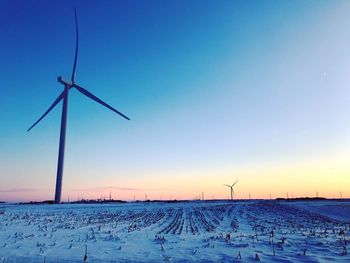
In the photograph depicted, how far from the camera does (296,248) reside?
11.4m

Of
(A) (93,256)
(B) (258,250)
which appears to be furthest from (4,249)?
(B) (258,250)

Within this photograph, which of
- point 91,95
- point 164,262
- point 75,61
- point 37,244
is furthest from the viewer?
point 75,61

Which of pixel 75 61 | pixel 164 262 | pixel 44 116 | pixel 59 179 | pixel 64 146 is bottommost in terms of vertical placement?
pixel 164 262

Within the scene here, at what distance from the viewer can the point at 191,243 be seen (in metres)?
13.4

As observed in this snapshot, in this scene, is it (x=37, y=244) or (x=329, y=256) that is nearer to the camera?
(x=329, y=256)

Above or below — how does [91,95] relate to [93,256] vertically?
above

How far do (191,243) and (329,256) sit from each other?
5.36 m

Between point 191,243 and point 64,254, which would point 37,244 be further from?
point 191,243

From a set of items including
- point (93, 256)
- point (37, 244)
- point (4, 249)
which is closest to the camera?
point (93, 256)

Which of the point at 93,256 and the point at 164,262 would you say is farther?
the point at 93,256

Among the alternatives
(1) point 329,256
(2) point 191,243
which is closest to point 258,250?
(1) point 329,256

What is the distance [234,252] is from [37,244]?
7.93m

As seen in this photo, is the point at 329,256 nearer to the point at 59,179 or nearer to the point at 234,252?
the point at 234,252

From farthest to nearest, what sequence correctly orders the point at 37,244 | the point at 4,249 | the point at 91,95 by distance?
the point at 91,95, the point at 37,244, the point at 4,249
